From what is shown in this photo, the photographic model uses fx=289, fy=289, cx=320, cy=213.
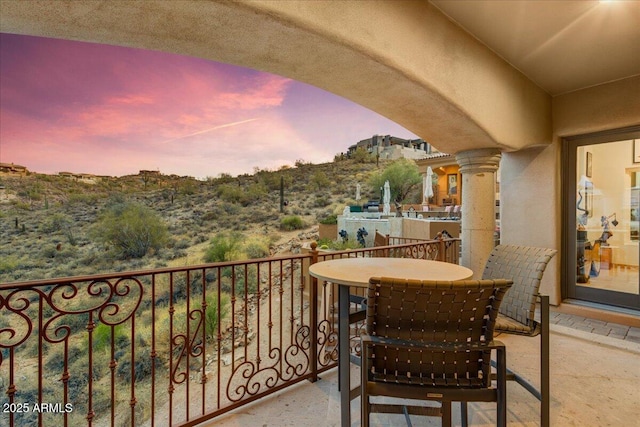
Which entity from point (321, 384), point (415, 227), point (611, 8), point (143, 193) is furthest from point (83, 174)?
point (611, 8)

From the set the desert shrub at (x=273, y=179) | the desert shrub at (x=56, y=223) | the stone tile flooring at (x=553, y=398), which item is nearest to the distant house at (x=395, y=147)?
the desert shrub at (x=273, y=179)

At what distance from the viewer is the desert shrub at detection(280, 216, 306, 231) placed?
20.1 m

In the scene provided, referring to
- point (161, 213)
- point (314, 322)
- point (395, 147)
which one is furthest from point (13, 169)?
point (395, 147)

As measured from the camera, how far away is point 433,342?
1131mm

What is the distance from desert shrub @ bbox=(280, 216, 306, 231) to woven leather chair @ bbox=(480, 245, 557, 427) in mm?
18290

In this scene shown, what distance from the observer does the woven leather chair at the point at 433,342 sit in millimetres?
1080

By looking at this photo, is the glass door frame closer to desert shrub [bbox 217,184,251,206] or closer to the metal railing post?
the metal railing post

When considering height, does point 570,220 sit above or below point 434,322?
above

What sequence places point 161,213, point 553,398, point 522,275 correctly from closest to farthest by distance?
point 522,275
point 553,398
point 161,213

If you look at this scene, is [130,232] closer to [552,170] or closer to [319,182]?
[319,182]

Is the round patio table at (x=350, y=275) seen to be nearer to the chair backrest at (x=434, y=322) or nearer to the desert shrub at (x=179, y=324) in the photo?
the chair backrest at (x=434, y=322)

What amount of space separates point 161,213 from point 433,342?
2135cm

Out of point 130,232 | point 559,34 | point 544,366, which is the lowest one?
point 130,232

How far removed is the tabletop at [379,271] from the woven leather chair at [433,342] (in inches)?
11.2
